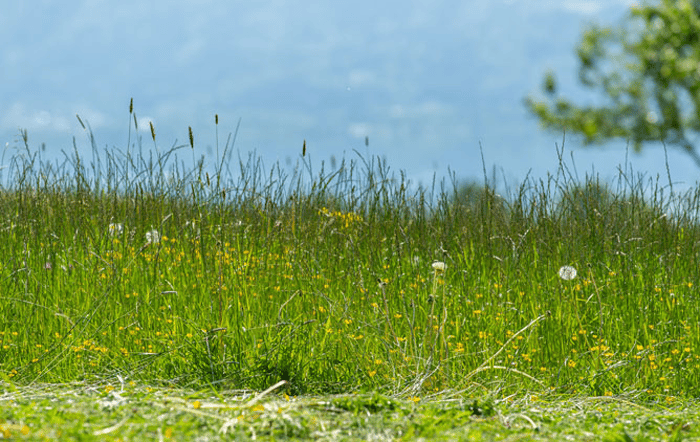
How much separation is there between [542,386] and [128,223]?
3586 millimetres

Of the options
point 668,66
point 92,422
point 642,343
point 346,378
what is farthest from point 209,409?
point 668,66

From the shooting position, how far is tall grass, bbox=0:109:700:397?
3020 millimetres

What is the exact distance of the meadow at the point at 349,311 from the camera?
2.93 metres

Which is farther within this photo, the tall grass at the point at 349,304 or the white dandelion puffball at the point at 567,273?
the white dandelion puffball at the point at 567,273

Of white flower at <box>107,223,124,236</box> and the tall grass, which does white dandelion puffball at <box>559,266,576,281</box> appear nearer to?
the tall grass

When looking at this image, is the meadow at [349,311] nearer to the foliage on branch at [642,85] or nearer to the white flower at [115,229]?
the white flower at [115,229]

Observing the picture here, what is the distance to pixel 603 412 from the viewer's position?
2.67m

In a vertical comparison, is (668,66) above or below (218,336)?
above

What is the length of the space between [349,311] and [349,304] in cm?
29

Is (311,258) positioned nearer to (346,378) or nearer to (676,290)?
(346,378)

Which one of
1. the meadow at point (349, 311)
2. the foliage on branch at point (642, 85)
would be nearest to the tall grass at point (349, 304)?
the meadow at point (349, 311)

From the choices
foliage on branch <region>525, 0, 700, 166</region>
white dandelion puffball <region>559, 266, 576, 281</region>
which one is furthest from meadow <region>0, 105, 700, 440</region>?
foliage on branch <region>525, 0, 700, 166</region>

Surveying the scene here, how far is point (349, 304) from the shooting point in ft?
10.8

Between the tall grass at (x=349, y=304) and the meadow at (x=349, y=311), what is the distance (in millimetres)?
16
